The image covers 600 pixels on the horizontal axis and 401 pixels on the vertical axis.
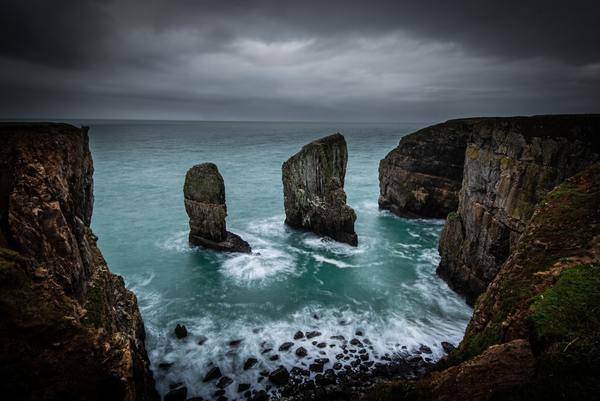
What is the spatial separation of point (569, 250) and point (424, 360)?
12058mm

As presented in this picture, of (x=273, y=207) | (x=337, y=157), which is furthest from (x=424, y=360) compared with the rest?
(x=273, y=207)

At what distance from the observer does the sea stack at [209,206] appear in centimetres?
3438

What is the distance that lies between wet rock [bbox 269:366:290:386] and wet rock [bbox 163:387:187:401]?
4678mm

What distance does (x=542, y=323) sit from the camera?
8297mm

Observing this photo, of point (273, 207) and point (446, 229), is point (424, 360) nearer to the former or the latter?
point (446, 229)

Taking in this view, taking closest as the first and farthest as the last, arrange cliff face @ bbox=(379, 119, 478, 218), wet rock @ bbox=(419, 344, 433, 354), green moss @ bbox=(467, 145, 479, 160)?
wet rock @ bbox=(419, 344, 433, 354) < green moss @ bbox=(467, 145, 479, 160) < cliff face @ bbox=(379, 119, 478, 218)

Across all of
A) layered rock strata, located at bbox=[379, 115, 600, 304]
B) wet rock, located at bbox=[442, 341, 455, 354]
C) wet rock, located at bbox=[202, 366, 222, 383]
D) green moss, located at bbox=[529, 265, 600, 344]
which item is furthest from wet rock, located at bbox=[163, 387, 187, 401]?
layered rock strata, located at bbox=[379, 115, 600, 304]

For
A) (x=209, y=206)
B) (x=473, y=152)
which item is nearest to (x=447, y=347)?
(x=473, y=152)

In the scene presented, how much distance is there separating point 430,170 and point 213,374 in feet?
132

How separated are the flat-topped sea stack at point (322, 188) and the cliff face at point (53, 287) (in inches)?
1012

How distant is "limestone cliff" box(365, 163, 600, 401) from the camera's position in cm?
646

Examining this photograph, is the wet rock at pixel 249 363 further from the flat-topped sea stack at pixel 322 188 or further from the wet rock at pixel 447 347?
the flat-topped sea stack at pixel 322 188

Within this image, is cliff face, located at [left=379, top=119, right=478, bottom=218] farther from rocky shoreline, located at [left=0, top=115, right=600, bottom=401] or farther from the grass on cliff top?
the grass on cliff top

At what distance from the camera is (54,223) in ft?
34.7
